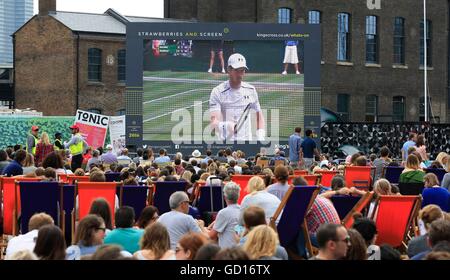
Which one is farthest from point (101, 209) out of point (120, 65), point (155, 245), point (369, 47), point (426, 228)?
point (369, 47)

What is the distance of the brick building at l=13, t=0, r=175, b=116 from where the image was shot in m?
54.2

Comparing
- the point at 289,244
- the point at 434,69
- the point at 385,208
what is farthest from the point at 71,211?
the point at 434,69

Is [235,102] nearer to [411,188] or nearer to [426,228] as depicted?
[411,188]

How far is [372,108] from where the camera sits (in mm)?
59812

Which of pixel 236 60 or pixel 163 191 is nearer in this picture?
pixel 163 191

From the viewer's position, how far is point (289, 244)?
1372 centimetres

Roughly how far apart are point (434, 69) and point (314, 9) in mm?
8289

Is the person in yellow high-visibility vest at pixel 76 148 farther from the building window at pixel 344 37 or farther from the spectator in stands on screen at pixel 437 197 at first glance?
the building window at pixel 344 37

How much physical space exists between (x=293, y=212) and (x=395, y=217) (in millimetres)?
1463

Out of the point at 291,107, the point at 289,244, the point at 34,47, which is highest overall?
the point at 34,47

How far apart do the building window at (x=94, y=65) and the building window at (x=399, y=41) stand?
1656 centimetres

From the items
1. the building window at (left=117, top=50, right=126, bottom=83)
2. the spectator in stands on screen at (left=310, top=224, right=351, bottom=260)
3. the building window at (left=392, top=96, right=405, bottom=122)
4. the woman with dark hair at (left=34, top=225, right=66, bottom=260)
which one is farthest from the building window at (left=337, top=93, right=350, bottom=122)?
the woman with dark hair at (left=34, top=225, right=66, bottom=260)

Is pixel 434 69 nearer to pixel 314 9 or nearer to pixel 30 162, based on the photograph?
pixel 314 9

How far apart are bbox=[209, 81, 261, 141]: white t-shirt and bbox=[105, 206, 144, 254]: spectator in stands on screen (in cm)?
2448
